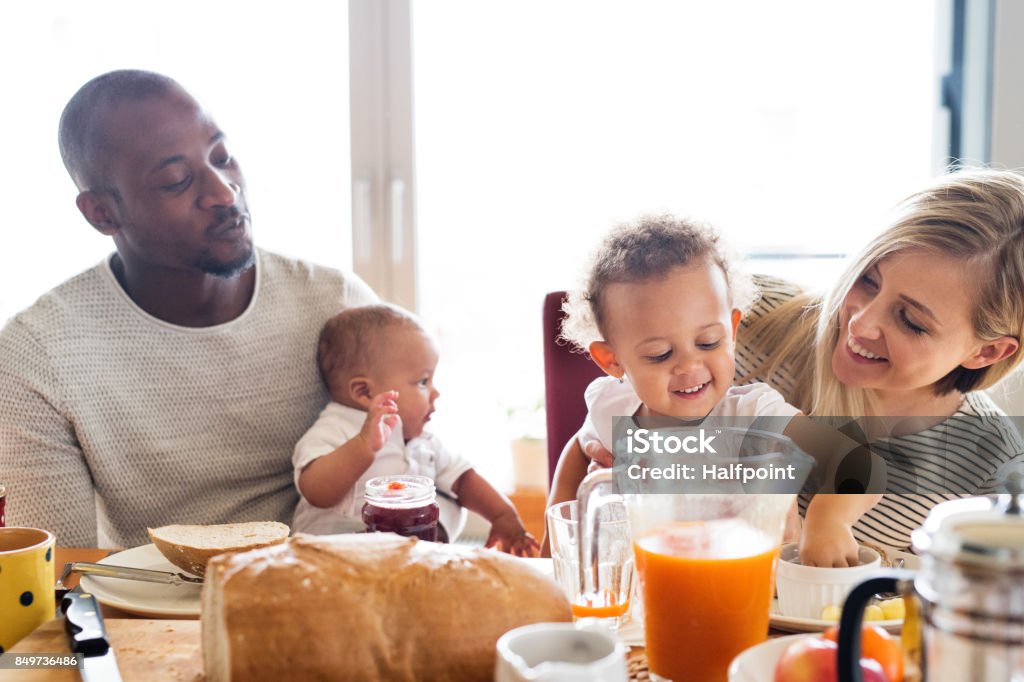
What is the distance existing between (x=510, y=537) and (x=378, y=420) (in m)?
0.32

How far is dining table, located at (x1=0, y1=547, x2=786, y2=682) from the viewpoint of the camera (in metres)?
0.85

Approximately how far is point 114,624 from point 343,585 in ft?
1.12

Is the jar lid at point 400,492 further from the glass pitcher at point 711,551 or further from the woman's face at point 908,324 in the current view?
the woman's face at point 908,324

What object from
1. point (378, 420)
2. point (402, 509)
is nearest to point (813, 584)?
point (402, 509)

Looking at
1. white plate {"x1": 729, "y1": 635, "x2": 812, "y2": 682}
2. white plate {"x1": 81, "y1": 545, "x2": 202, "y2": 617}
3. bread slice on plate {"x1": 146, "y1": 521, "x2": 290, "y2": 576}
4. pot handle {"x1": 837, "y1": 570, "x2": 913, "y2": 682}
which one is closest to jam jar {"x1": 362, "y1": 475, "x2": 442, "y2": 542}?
bread slice on plate {"x1": 146, "y1": 521, "x2": 290, "y2": 576}

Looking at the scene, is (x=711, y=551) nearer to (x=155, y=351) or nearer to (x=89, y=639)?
(x=89, y=639)

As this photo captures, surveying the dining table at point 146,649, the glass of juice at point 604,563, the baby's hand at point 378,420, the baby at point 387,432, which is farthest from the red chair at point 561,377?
the dining table at point 146,649

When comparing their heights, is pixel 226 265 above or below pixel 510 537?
above

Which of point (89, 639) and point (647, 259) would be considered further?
point (647, 259)

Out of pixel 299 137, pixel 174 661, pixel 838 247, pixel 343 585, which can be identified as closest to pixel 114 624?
pixel 174 661

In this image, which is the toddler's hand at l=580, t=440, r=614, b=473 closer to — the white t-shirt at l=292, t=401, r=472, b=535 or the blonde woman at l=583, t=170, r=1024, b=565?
the blonde woman at l=583, t=170, r=1024, b=565

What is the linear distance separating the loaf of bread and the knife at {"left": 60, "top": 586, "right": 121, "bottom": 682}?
0.33ft

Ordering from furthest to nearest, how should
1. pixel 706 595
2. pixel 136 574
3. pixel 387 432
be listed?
1. pixel 387 432
2. pixel 136 574
3. pixel 706 595

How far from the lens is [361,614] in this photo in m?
0.77
